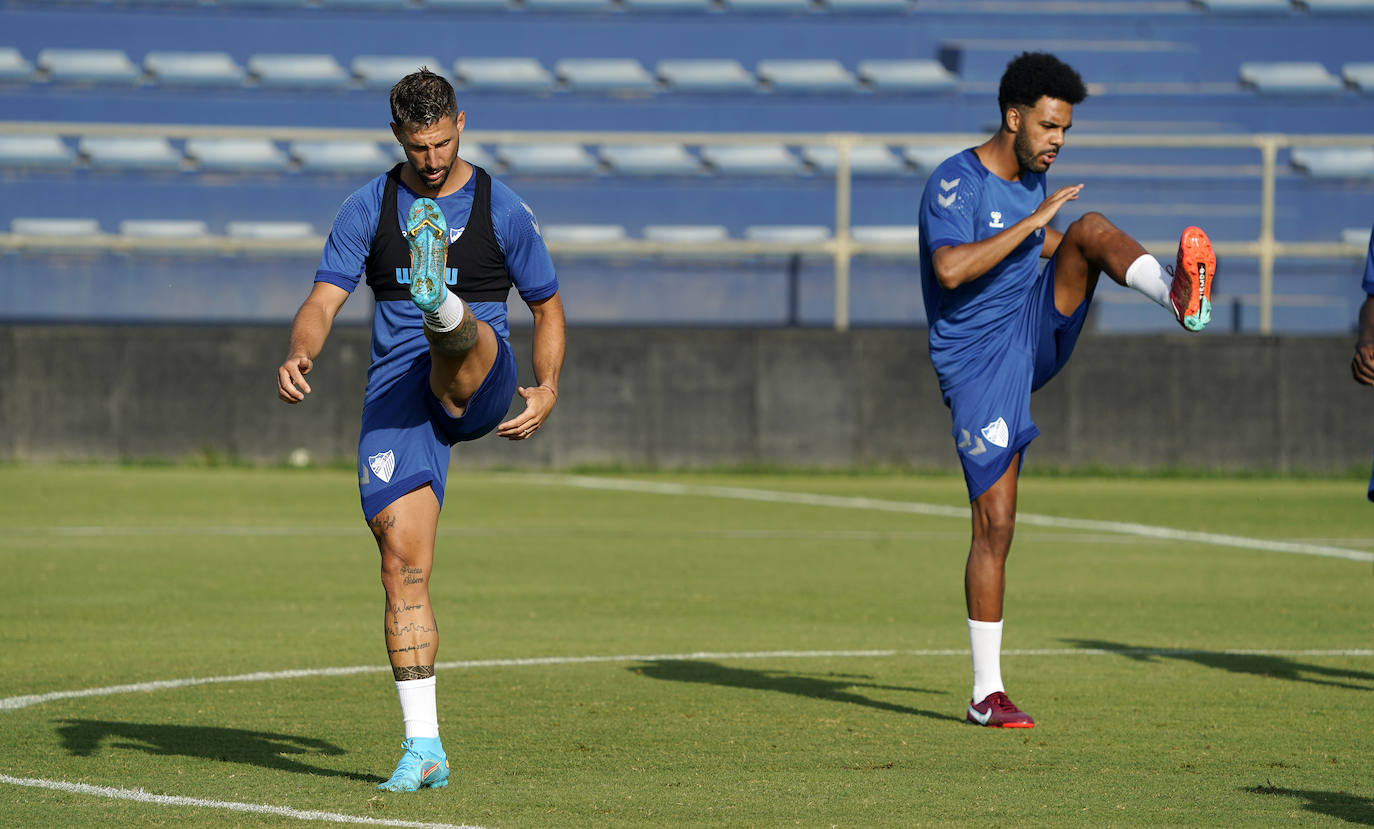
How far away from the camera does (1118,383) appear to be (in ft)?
64.8

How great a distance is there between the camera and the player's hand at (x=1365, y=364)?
6473mm

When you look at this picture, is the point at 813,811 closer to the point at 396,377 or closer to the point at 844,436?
the point at 396,377

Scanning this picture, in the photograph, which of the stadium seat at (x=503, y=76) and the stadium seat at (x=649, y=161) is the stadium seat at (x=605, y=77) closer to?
the stadium seat at (x=503, y=76)

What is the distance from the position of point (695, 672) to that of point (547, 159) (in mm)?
18288

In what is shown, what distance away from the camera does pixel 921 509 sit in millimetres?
16172

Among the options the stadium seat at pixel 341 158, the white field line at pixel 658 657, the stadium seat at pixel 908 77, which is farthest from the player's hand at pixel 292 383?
the stadium seat at pixel 908 77

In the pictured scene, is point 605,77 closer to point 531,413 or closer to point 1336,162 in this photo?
point 1336,162

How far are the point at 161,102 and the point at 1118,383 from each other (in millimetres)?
15847

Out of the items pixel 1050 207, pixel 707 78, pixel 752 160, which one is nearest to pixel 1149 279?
pixel 1050 207

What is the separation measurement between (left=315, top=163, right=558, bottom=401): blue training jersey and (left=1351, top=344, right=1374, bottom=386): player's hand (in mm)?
2820

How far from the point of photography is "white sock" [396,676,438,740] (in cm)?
550

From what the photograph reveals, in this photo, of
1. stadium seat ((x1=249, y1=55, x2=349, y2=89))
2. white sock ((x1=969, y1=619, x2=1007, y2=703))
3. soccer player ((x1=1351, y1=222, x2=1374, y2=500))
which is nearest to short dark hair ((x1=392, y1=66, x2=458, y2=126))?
white sock ((x1=969, y1=619, x2=1007, y2=703))

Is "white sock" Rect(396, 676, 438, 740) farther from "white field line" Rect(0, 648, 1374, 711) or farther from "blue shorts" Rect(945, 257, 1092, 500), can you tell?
"blue shorts" Rect(945, 257, 1092, 500)

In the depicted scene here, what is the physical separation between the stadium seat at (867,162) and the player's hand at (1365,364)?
713 inches
